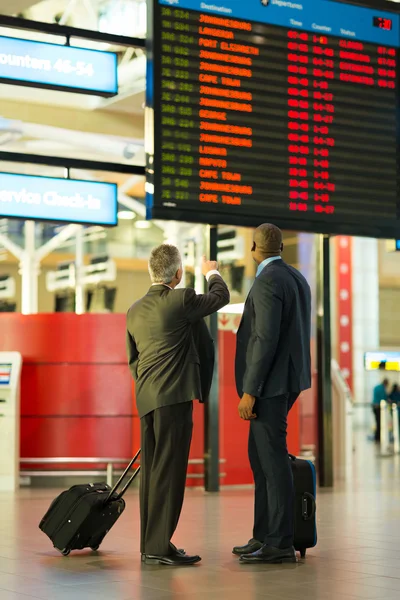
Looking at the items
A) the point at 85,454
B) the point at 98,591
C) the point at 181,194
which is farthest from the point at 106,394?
the point at 98,591

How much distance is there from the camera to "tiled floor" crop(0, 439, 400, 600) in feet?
14.7

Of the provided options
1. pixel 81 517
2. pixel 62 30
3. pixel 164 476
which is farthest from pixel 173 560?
pixel 62 30

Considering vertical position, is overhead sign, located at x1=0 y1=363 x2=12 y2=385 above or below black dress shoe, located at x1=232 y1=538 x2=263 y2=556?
above

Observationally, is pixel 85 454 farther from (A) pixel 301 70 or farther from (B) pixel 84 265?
(B) pixel 84 265

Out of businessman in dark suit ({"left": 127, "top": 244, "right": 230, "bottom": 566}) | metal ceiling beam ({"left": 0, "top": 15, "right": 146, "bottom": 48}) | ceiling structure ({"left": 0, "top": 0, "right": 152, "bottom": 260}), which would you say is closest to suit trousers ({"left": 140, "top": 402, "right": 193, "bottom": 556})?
businessman in dark suit ({"left": 127, "top": 244, "right": 230, "bottom": 566})

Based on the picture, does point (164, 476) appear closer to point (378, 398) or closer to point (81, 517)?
point (81, 517)

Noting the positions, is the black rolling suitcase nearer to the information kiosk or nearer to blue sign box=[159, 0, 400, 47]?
blue sign box=[159, 0, 400, 47]

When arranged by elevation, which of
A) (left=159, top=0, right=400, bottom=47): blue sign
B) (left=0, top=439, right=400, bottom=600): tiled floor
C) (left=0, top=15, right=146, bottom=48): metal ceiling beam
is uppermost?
(left=159, top=0, right=400, bottom=47): blue sign

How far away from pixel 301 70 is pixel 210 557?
17.4ft

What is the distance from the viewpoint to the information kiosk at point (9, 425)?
10836mm

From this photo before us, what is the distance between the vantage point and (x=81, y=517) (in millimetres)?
5609

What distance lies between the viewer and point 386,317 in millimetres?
33719

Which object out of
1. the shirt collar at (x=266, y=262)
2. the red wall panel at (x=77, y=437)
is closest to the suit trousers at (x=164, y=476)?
the shirt collar at (x=266, y=262)

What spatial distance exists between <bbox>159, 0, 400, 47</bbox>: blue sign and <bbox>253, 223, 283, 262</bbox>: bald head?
3.88 m
